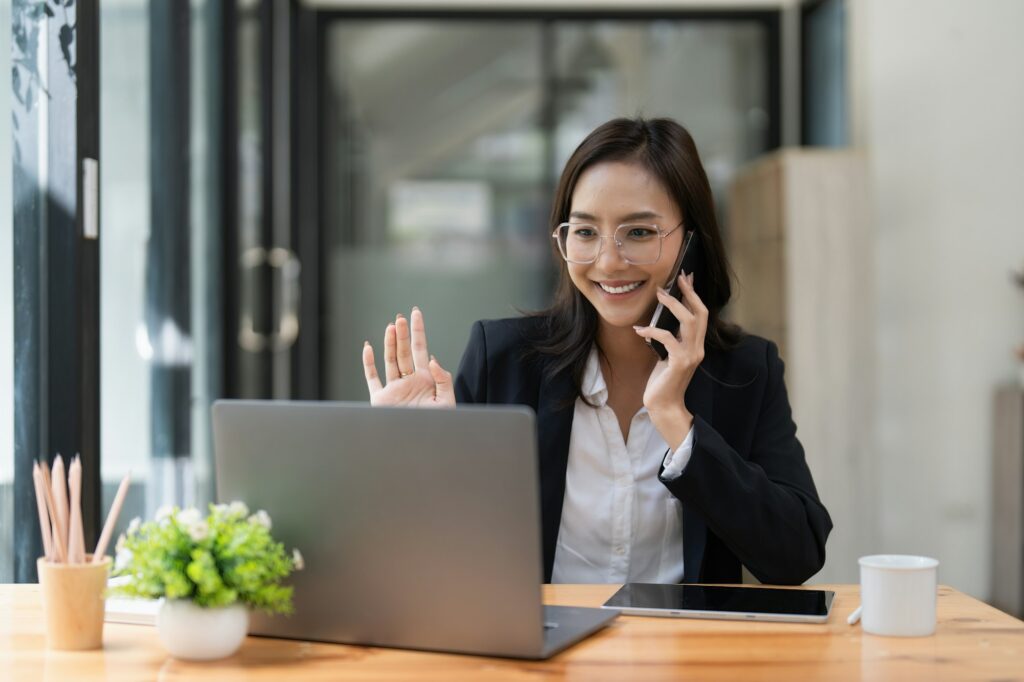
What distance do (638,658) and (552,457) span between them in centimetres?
73

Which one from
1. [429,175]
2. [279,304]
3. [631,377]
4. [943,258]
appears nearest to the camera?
[631,377]

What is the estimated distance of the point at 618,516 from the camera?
1.92 metres

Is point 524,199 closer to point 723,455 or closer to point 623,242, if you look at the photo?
point 623,242

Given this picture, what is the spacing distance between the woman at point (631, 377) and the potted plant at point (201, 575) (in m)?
0.74

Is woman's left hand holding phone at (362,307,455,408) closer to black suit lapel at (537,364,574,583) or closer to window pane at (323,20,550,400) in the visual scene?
black suit lapel at (537,364,574,583)

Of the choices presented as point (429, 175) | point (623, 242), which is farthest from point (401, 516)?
point (429, 175)

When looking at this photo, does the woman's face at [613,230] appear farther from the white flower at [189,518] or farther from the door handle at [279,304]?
the door handle at [279,304]

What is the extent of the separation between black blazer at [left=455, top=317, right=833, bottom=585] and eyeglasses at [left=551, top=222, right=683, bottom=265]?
0.20 meters

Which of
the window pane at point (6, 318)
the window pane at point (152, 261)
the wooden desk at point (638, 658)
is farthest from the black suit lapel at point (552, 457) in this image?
the window pane at point (152, 261)

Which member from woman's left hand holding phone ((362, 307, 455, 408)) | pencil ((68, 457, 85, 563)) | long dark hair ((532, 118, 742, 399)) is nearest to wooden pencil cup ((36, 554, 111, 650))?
pencil ((68, 457, 85, 563))

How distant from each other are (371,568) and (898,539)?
3.84 metres

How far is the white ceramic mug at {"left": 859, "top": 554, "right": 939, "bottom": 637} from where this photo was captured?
51.5 inches

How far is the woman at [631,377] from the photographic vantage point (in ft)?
6.15

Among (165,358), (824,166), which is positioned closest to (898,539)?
(824,166)
